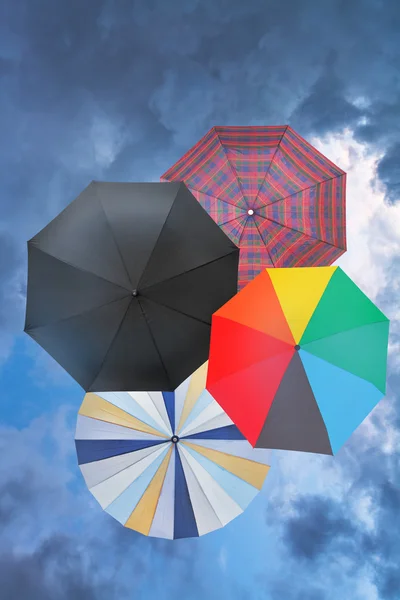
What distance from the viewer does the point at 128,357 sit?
8812mm

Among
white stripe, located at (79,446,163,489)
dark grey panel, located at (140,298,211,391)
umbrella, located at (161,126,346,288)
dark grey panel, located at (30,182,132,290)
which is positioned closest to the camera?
dark grey panel, located at (30,182,132,290)

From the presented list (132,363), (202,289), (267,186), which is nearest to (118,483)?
(132,363)

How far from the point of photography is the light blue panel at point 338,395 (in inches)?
301

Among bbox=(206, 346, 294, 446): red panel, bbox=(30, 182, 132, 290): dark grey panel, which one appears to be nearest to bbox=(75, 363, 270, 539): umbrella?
bbox=(206, 346, 294, 446): red panel

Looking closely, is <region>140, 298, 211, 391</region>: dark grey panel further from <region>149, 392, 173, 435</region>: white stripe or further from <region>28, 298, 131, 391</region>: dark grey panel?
<region>149, 392, 173, 435</region>: white stripe

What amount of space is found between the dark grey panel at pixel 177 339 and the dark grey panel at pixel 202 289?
0.15 m

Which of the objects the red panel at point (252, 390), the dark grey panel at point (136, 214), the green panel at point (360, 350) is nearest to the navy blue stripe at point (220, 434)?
the red panel at point (252, 390)

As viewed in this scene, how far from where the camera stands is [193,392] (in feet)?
35.1

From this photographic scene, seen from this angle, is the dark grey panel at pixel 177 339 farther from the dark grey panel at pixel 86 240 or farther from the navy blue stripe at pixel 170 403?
the navy blue stripe at pixel 170 403

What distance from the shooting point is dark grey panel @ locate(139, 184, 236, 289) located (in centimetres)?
831

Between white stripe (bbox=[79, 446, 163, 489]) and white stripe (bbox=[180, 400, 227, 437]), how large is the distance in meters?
1.19

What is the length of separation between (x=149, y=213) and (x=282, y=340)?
3263 mm

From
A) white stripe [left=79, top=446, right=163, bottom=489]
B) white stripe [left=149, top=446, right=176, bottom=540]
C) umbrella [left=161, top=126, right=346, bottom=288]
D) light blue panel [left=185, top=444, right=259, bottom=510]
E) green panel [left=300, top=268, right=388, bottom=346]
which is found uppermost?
umbrella [left=161, top=126, right=346, bottom=288]

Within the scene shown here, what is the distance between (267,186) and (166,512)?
7.62 metres
